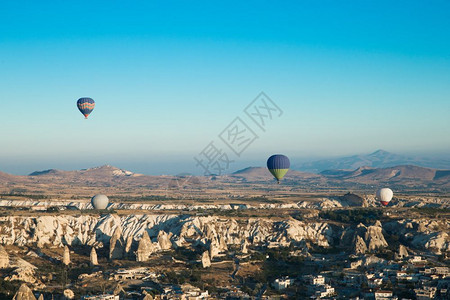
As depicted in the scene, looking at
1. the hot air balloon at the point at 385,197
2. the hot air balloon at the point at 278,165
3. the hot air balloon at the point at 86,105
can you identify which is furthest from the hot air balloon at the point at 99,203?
the hot air balloon at the point at 385,197

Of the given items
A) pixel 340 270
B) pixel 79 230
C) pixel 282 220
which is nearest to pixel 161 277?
pixel 340 270

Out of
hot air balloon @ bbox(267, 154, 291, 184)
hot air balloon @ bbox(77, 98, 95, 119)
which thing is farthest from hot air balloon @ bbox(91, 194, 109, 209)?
hot air balloon @ bbox(267, 154, 291, 184)

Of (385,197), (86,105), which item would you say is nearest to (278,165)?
(385,197)

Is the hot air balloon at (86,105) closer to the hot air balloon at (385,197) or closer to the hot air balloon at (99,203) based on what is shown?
the hot air balloon at (99,203)

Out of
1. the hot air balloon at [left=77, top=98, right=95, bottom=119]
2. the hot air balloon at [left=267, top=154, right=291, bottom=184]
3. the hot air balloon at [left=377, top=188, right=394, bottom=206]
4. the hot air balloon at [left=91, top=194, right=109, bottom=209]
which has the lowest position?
the hot air balloon at [left=377, top=188, right=394, bottom=206]

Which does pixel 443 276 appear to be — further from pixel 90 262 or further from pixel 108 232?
pixel 108 232

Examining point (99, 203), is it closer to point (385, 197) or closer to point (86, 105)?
point (86, 105)

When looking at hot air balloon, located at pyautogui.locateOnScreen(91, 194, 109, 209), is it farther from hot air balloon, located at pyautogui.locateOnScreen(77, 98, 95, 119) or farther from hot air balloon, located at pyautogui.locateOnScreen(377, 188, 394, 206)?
hot air balloon, located at pyautogui.locateOnScreen(377, 188, 394, 206)

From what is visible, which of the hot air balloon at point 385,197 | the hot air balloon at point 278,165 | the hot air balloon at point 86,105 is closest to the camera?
the hot air balloon at point 278,165
